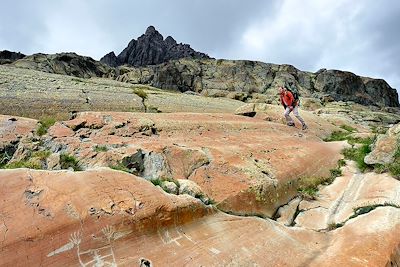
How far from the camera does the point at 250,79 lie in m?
68.6

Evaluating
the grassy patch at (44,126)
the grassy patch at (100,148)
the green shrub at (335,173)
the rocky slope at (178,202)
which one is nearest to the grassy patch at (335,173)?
the green shrub at (335,173)

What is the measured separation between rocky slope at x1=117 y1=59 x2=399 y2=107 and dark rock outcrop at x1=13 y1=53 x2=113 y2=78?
197 inches

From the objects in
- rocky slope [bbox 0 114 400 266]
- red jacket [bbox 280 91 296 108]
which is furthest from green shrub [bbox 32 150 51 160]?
red jacket [bbox 280 91 296 108]

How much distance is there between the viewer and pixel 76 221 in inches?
256

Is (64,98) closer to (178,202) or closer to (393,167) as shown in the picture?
(178,202)

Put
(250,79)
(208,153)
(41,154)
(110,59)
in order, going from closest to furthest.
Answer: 1. (41,154)
2. (208,153)
3. (250,79)
4. (110,59)

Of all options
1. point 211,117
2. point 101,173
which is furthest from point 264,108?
point 101,173

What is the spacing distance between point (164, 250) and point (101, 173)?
82.2 inches

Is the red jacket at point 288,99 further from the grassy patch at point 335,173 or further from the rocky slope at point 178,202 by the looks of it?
the grassy patch at point 335,173

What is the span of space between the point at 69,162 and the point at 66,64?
59844 mm

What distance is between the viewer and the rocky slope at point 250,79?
2554 inches

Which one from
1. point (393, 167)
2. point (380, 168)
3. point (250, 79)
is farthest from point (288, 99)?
point (250, 79)

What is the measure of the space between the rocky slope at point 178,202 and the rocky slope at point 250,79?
47.9 metres

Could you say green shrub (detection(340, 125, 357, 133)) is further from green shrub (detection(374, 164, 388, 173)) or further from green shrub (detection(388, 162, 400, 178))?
green shrub (detection(388, 162, 400, 178))
